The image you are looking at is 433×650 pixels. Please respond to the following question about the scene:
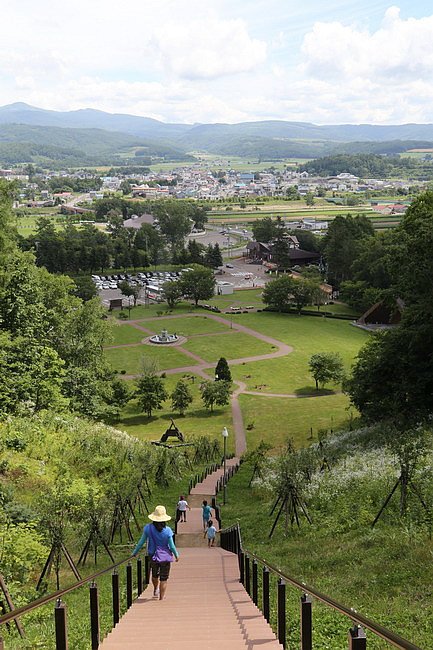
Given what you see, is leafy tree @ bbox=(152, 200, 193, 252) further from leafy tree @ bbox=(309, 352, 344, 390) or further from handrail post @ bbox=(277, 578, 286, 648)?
handrail post @ bbox=(277, 578, 286, 648)

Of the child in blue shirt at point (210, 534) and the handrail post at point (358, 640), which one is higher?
the handrail post at point (358, 640)

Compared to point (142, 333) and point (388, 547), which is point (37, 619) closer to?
point (388, 547)

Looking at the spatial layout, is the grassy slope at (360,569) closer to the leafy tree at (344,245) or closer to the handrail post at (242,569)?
the handrail post at (242,569)

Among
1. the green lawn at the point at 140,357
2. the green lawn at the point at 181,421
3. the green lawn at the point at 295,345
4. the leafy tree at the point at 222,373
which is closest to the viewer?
the green lawn at the point at 181,421

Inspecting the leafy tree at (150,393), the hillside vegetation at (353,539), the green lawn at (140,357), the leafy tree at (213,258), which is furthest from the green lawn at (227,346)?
the leafy tree at (213,258)

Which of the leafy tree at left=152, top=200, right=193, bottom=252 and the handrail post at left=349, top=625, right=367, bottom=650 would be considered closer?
the handrail post at left=349, top=625, right=367, bottom=650

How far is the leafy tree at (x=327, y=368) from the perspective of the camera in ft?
142

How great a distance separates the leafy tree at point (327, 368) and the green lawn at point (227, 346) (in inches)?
438

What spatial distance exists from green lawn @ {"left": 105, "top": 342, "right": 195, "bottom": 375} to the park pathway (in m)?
39.4

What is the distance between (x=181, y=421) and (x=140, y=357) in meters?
14.0

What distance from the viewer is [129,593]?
7844 mm

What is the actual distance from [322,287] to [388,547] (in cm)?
6748

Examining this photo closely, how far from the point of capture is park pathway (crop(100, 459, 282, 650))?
5.42 meters

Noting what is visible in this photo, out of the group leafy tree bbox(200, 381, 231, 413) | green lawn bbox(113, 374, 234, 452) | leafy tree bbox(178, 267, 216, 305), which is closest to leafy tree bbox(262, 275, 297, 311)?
leafy tree bbox(178, 267, 216, 305)
